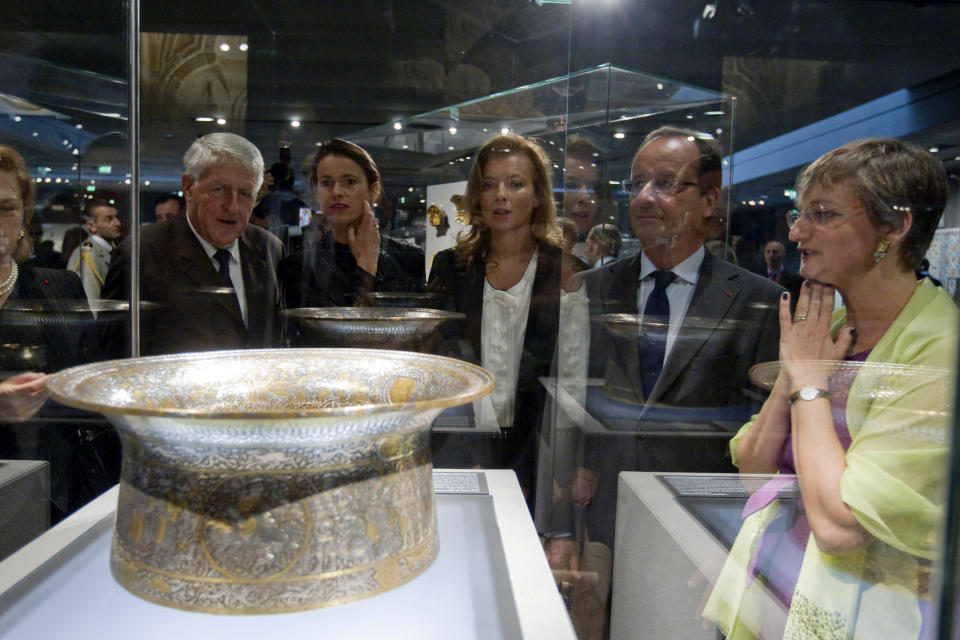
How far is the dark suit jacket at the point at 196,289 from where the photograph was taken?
62.8 inches

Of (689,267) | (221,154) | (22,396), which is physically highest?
(221,154)

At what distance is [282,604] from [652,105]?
1.28 meters

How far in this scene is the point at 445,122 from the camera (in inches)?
65.9

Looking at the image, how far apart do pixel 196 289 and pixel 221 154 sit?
33cm

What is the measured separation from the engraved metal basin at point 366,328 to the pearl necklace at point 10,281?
1.77 ft

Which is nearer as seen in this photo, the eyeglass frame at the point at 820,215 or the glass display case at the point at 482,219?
the eyeglass frame at the point at 820,215

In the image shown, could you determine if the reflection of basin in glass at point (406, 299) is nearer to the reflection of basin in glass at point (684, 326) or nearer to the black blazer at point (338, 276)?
the black blazer at point (338, 276)

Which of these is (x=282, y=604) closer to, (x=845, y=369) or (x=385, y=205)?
(x=845, y=369)

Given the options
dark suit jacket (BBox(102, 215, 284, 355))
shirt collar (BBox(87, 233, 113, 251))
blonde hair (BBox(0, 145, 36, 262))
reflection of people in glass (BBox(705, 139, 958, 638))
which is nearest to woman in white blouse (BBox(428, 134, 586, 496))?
dark suit jacket (BBox(102, 215, 284, 355))

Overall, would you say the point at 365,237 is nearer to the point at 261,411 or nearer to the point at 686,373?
the point at 686,373

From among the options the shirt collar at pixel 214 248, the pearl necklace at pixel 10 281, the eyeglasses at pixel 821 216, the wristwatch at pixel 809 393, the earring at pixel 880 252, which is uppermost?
the eyeglasses at pixel 821 216

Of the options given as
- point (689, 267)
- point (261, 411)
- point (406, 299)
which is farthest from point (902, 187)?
point (406, 299)

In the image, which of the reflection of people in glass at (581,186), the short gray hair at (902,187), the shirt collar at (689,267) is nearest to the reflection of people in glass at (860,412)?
the short gray hair at (902,187)

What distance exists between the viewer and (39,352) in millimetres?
1438
